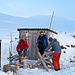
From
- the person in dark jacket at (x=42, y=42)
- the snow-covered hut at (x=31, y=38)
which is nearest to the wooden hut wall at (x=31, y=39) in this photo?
the snow-covered hut at (x=31, y=38)

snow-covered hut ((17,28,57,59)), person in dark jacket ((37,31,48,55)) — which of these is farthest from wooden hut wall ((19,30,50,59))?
person in dark jacket ((37,31,48,55))

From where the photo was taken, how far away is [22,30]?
43.1 feet

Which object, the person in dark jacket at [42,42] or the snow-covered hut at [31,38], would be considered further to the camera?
the snow-covered hut at [31,38]

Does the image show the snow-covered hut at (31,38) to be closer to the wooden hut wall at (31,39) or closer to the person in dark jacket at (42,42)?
the wooden hut wall at (31,39)

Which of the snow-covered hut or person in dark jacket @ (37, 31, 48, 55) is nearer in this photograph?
person in dark jacket @ (37, 31, 48, 55)

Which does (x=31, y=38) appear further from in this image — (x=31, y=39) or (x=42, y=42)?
(x=42, y=42)

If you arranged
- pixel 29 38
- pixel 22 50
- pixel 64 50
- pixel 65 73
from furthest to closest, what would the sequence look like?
1. pixel 64 50
2. pixel 29 38
3. pixel 22 50
4. pixel 65 73

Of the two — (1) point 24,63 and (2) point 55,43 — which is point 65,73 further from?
(1) point 24,63

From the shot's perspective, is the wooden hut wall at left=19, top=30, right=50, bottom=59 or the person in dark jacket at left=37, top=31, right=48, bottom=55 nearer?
the person in dark jacket at left=37, top=31, right=48, bottom=55

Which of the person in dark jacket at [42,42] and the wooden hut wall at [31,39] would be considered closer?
the person in dark jacket at [42,42]

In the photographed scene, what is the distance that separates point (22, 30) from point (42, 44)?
4160 mm

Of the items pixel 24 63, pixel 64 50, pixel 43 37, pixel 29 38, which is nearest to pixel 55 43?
pixel 43 37

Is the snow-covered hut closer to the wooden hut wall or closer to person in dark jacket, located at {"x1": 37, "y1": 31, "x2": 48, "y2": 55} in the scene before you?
the wooden hut wall

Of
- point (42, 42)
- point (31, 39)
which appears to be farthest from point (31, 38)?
point (42, 42)
